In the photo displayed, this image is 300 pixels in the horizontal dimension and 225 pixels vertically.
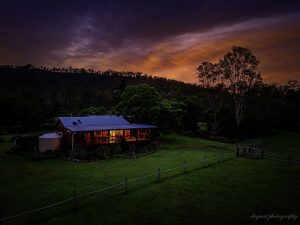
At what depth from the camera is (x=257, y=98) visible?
60906 mm

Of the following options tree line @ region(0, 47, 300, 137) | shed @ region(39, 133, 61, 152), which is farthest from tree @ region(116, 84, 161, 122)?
shed @ region(39, 133, 61, 152)

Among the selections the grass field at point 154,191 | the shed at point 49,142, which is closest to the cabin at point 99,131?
the shed at point 49,142

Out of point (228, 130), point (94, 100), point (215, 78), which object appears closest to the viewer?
point (228, 130)

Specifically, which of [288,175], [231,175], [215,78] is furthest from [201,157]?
[215,78]

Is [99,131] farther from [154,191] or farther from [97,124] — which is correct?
[154,191]

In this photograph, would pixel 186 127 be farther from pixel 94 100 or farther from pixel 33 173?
pixel 94 100

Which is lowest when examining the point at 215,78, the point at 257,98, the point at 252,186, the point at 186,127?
the point at 252,186

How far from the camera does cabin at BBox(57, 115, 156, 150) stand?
119 feet

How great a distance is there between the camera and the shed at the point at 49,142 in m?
34.8

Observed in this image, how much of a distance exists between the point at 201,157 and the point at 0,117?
60444 millimetres

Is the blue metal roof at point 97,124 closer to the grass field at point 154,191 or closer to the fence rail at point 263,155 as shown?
the grass field at point 154,191

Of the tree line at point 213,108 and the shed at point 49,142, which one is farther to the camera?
the tree line at point 213,108

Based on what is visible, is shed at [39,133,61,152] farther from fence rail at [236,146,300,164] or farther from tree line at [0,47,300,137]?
fence rail at [236,146,300,164]

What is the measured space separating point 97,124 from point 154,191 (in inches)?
952
